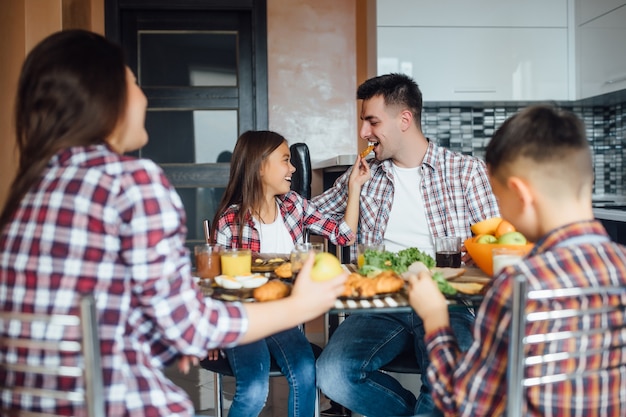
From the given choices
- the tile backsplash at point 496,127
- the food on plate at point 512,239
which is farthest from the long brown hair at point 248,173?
the tile backsplash at point 496,127

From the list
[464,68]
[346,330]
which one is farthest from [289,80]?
[346,330]

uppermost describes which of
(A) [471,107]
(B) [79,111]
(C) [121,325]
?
(A) [471,107]

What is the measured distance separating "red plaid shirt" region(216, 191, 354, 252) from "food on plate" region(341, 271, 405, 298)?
0.93 metres

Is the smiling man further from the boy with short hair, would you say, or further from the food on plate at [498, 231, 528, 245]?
the boy with short hair

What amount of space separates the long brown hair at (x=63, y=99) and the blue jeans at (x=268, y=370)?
39.2 inches

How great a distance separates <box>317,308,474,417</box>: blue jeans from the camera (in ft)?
6.61

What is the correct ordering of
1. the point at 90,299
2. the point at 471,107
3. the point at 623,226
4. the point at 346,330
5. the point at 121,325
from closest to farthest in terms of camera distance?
the point at 90,299 < the point at 121,325 < the point at 346,330 < the point at 623,226 < the point at 471,107

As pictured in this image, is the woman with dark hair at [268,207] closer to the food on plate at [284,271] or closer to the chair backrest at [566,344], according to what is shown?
the food on plate at [284,271]

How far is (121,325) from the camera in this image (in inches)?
44.4

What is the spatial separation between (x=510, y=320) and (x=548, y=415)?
200 millimetres

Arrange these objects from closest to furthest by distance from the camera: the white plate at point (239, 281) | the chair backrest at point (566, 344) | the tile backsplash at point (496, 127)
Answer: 1. the chair backrest at point (566, 344)
2. the white plate at point (239, 281)
3. the tile backsplash at point (496, 127)

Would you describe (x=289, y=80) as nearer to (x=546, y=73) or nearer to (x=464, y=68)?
(x=464, y=68)

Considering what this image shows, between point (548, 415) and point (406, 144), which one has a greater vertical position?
point (406, 144)

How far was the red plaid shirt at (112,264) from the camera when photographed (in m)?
1.08
